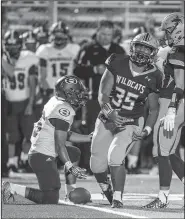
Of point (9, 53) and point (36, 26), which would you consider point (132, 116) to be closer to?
point (9, 53)

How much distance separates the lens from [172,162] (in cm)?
579

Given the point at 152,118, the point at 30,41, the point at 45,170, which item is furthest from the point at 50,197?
the point at 30,41

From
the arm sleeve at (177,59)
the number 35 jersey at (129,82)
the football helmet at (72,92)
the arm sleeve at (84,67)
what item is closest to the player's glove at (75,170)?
the football helmet at (72,92)

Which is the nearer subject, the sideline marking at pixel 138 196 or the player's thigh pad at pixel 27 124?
the sideline marking at pixel 138 196

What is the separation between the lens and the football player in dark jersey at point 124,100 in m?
5.26

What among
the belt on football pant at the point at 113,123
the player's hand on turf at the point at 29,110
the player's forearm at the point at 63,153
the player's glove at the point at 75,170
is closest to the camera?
the player's glove at the point at 75,170

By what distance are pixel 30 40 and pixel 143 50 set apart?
3106mm

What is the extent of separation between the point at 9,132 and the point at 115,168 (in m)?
2.30

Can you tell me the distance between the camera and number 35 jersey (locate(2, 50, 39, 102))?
7.38 metres

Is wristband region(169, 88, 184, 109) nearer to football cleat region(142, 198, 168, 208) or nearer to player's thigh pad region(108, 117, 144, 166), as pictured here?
player's thigh pad region(108, 117, 144, 166)

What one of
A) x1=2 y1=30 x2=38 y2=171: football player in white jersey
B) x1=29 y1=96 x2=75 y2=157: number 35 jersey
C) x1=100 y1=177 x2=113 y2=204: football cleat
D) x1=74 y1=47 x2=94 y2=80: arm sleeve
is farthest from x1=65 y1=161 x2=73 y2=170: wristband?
x1=2 y1=30 x2=38 y2=171: football player in white jersey

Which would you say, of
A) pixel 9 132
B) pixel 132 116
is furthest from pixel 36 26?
pixel 132 116

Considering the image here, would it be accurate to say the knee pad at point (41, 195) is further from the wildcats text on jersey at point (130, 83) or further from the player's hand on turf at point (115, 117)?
the wildcats text on jersey at point (130, 83)

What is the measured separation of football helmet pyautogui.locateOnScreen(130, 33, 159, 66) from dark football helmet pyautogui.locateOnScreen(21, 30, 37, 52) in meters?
2.86
